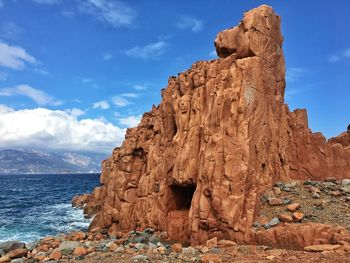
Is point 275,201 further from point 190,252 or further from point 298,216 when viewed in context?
point 190,252

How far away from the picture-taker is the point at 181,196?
108 feet

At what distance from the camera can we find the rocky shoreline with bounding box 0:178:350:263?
63.5 ft

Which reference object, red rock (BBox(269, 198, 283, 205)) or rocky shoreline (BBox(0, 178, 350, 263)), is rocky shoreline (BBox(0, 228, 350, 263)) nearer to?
rocky shoreline (BBox(0, 178, 350, 263))

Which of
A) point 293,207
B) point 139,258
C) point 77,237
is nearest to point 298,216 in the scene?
point 293,207

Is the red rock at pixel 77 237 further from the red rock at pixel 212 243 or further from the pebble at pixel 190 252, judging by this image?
the red rock at pixel 212 243

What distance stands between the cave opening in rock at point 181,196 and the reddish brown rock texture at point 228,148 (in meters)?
0.10

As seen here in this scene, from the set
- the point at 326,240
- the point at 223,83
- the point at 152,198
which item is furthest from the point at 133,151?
the point at 326,240

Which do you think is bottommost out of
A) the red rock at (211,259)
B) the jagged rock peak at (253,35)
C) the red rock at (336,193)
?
the red rock at (211,259)

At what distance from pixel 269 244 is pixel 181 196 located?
1210 cm

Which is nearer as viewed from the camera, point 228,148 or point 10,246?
point 228,148

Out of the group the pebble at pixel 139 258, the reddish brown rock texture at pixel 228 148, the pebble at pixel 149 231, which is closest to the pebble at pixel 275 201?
the reddish brown rock texture at pixel 228 148

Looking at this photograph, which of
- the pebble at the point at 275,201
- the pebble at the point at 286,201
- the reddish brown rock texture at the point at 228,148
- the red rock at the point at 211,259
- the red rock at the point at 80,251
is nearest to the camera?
the red rock at the point at 211,259

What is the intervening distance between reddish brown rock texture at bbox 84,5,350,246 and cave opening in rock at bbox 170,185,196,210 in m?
0.10

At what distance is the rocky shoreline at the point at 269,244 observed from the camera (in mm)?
19344
